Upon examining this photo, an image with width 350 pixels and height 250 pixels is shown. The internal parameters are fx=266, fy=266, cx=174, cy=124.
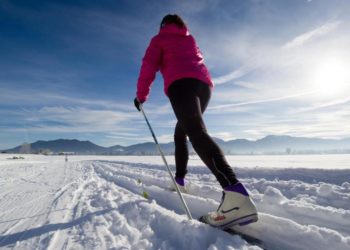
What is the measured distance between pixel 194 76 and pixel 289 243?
62.6 inches

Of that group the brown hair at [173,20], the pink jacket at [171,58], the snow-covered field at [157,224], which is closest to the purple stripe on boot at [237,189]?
the snow-covered field at [157,224]

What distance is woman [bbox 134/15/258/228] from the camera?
1.99 meters

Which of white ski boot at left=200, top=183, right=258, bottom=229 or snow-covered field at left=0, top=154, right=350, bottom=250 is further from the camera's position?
white ski boot at left=200, top=183, right=258, bottom=229

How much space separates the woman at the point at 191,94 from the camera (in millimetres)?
1992

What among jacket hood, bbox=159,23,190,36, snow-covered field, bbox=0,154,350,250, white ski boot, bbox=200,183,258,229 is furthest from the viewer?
jacket hood, bbox=159,23,190,36

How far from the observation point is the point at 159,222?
2.19m

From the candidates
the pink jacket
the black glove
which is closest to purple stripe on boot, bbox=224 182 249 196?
the pink jacket

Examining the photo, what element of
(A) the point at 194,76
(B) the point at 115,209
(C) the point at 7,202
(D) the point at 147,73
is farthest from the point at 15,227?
(A) the point at 194,76

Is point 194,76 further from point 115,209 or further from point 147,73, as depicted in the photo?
point 115,209

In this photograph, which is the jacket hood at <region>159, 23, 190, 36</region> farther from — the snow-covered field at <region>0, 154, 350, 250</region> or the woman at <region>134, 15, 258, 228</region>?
the snow-covered field at <region>0, 154, 350, 250</region>

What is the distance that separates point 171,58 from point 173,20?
1.70 ft

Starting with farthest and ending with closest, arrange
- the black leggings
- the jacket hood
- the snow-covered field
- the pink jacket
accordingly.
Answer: the jacket hood → the pink jacket → the black leggings → the snow-covered field

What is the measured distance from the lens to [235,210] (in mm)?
1973

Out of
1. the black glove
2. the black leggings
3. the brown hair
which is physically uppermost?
the brown hair
